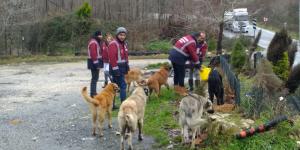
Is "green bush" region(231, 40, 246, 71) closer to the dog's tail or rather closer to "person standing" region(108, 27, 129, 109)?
"person standing" region(108, 27, 129, 109)

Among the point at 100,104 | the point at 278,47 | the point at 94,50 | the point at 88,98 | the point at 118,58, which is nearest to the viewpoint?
the point at 88,98

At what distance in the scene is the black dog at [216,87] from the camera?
10.5m

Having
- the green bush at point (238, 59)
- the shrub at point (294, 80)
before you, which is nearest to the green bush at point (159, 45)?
the green bush at point (238, 59)

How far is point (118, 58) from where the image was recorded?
429 inches

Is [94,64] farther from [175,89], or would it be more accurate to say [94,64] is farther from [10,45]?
[10,45]

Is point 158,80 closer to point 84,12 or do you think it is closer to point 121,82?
point 121,82

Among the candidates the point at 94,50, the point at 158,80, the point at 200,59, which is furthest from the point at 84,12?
the point at 94,50

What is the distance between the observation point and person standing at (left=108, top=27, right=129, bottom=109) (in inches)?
424

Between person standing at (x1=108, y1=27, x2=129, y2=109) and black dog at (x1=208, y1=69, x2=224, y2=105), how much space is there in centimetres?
205

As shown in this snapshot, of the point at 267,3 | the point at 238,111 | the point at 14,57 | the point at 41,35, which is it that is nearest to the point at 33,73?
the point at 14,57

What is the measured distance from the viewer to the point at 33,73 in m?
22.9

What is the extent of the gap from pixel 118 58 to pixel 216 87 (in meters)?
2.35

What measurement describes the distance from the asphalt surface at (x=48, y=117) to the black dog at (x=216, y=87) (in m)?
2.07

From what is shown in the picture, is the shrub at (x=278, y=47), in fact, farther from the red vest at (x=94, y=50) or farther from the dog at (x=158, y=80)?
the red vest at (x=94, y=50)
